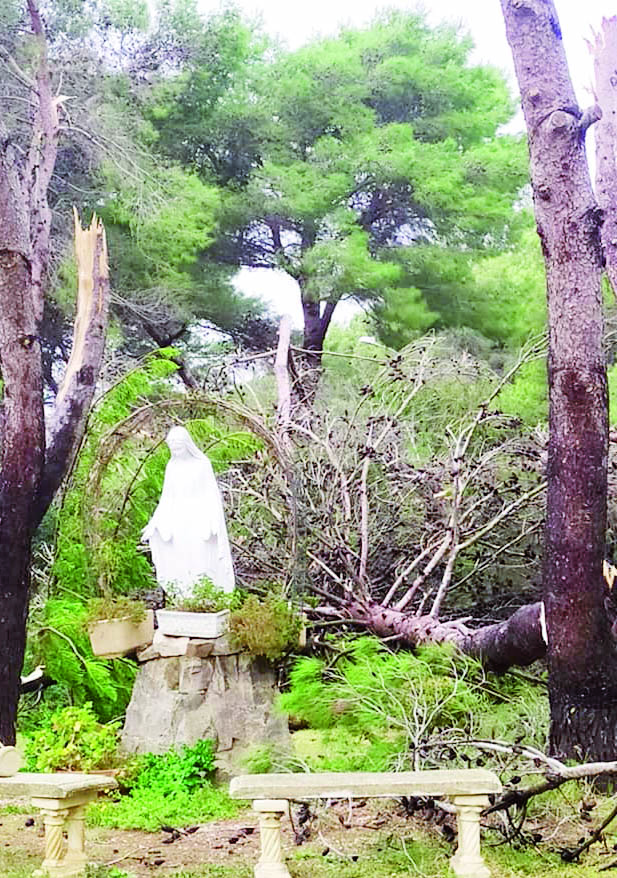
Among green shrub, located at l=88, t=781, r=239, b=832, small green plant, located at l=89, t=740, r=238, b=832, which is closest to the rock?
small green plant, located at l=89, t=740, r=238, b=832

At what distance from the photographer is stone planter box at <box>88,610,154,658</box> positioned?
579 centimetres

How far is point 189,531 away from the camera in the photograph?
5758mm

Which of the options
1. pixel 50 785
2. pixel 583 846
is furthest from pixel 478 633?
pixel 50 785

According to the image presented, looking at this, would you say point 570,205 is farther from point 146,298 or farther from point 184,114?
point 184,114

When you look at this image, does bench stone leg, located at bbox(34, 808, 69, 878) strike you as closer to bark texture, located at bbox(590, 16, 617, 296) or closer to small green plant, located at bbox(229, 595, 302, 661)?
small green plant, located at bbox(229, 595, 302, 661)

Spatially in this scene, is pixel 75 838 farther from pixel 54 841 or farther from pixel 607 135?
pixel 607 135

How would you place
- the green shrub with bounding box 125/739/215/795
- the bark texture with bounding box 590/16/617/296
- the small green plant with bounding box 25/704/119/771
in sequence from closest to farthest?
1. the small green plant with bounding box 25/704/119/771
2. the green shrub with bounding box 125/739/215/795
3. the bark texture with bounding box 590/16/617/296

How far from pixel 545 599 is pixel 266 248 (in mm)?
9737

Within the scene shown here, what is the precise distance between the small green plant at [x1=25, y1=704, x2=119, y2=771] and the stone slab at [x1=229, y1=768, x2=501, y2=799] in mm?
1913

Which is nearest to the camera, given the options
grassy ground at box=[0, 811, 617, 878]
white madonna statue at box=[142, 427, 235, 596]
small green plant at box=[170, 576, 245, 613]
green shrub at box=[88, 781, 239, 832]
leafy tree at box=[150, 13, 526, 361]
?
grassy ground at box=[0, 811, 617, 878]

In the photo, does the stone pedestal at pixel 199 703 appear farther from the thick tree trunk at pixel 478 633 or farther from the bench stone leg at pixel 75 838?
the bench stone leg at pixel 75 838

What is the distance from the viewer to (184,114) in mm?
13008

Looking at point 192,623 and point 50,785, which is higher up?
point 192,623

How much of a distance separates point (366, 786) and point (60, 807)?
1116 mm
